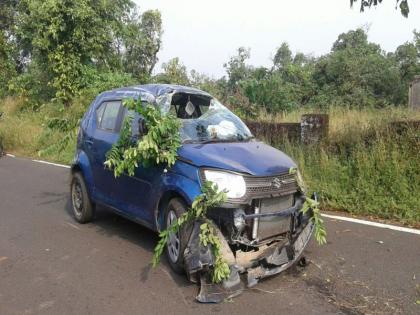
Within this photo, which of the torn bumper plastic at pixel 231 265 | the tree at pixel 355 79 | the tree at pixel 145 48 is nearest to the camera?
the torn bumper plastic at pixel 231 265

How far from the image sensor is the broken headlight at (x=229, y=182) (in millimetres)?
4273

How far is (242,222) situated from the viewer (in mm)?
4297

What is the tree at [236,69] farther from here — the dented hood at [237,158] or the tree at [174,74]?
the dented hood at [237,158]

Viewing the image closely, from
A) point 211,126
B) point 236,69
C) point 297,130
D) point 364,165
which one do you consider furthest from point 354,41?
point 211,126

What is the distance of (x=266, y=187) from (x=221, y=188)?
17.5 inches

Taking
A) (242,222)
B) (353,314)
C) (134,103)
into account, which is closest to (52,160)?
(134,103)

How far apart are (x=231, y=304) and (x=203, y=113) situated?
258 cm

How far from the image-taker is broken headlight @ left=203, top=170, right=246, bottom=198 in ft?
14.0

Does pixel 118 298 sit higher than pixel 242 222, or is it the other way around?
pixel 242 222

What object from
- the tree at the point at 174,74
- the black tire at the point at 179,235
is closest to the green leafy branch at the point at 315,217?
the black tire at the point at 179,235

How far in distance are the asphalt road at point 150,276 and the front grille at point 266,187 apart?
0.87 meters

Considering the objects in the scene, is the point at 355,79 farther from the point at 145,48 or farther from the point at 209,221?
the point at 209,221

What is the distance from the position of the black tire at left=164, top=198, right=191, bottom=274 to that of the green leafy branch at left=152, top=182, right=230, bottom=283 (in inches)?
6.4

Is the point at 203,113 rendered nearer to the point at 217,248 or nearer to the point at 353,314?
the point at 217,248
